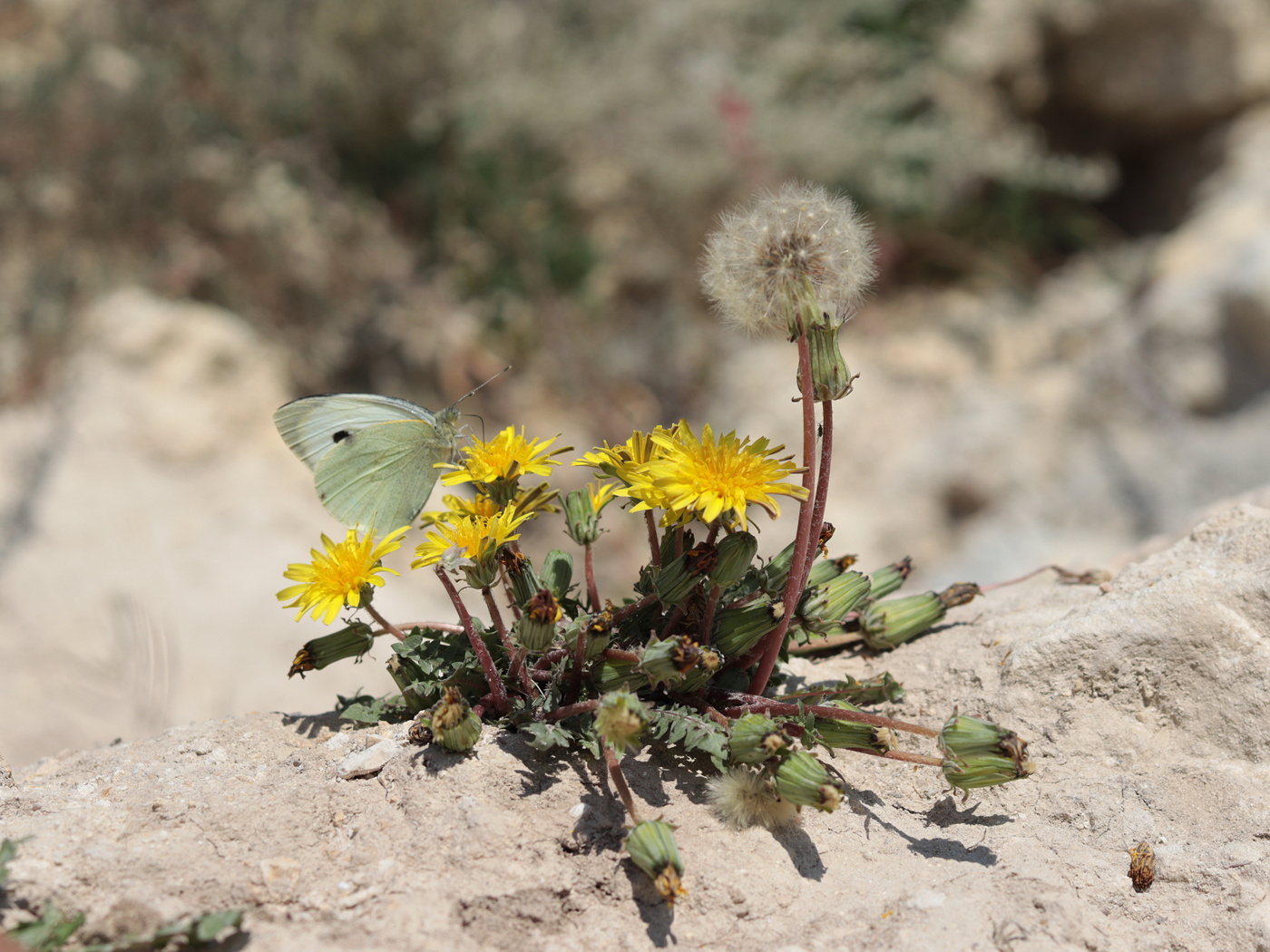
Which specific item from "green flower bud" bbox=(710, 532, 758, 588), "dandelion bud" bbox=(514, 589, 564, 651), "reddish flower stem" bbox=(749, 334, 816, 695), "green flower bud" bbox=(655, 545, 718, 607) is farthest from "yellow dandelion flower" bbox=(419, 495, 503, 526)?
"reddish flower stem" bbox=(749, 334, 816, 695)

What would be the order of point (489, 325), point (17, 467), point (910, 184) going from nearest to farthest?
point (17, 467) < point (489, 325) < point (910, 184)

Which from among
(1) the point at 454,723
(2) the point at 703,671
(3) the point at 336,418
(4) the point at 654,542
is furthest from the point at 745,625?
(3) the point at 336,418

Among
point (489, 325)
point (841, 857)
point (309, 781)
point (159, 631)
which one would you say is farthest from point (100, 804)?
point (489, 325)

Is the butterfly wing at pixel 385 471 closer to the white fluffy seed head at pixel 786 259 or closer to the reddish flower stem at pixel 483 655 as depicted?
the reddish flower stem at pixel 483 655

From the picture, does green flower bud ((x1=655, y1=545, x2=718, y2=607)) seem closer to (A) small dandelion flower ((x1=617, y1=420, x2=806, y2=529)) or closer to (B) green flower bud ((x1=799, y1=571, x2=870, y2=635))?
(A) small dandelion flower ((x1=617, y1=420, x2=806, y2=529))

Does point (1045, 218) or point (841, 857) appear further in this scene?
point (1045, 218)

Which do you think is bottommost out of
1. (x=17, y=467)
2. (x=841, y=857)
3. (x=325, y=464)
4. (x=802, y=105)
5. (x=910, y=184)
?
(x=841, y=857)

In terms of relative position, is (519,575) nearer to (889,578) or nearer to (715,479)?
(715,479)

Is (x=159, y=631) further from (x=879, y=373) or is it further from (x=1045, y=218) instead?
(x=1045, y=218)
